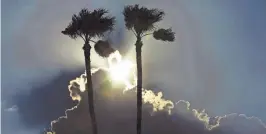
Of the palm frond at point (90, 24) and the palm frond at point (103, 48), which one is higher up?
the palm frond at point (90, 24)

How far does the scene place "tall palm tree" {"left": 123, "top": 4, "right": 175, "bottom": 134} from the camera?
1809 centimetres

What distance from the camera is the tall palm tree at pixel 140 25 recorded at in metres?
18.1

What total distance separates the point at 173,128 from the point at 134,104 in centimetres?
221

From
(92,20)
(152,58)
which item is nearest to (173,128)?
(152,58)

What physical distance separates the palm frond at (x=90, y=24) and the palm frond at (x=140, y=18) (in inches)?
25.4

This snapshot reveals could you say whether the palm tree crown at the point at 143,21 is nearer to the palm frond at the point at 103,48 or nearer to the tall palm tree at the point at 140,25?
the tall palm tree at the point at 140,25

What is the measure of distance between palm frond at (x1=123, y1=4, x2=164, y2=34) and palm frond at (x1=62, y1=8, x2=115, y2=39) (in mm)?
646

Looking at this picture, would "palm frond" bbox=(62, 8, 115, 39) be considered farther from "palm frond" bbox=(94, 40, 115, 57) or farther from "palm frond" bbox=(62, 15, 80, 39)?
"palm frond" bbox=(94, 40, 115, 57)

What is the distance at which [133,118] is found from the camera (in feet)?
72.7

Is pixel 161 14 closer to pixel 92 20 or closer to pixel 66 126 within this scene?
pixel 92 20

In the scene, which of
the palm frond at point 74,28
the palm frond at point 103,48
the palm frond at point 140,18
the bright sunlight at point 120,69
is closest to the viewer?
the palm frond at point 140,18

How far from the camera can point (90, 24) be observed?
18125 millimetres

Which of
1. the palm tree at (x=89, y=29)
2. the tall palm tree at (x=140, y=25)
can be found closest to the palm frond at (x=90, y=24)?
the palm tree at (x=89, y=29)

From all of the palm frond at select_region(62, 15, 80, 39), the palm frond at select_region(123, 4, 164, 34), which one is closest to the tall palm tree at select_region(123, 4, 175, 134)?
the palm frond at select_region(123, 4, 164, 34)
